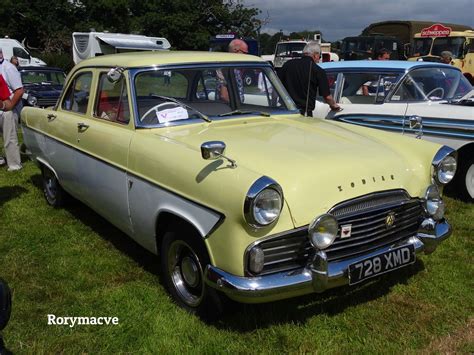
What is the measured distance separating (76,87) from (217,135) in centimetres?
200

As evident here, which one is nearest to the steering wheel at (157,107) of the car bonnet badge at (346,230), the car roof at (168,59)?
the car roof at (168,59)

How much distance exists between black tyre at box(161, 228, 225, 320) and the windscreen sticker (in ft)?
3.01

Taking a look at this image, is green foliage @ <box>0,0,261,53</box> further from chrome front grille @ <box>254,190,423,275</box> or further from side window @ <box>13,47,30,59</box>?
chrome front grille @ <box>254,190,423,275</box>

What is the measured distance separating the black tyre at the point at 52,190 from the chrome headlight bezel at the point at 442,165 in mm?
3723

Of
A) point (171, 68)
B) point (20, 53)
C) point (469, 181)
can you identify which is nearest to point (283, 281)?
point (171, 68)

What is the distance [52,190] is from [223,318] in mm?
3153

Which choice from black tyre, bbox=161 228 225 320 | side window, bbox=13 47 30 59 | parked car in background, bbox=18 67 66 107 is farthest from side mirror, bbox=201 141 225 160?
side window, bbox=13 47 30 59

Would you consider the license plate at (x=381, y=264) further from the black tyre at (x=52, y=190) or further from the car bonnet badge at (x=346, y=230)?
the black tyre at (x=52, y=190)

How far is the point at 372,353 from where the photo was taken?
2805mm

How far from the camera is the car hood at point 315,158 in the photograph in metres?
2.74

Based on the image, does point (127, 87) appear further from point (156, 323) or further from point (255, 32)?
point (255, 32)

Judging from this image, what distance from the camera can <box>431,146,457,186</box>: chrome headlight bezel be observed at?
335cm

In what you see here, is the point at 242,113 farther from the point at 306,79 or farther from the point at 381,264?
the point at 306,79

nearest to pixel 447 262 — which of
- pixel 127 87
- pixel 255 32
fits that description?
pixel 127 87
